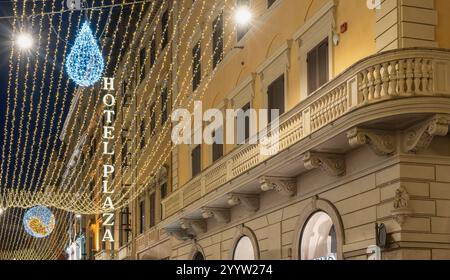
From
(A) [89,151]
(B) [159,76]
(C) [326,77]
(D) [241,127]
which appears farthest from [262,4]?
(A) [89,151]

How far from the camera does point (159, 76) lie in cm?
3700

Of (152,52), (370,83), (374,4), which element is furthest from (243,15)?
(152,52)

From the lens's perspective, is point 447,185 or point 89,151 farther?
point 89,151

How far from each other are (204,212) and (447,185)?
37.6ft

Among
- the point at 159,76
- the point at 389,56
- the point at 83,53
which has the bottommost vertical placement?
the point at 389,56

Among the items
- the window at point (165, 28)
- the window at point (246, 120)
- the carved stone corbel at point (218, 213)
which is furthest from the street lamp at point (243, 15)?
the window at point (165, 28)

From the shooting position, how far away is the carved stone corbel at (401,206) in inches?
570

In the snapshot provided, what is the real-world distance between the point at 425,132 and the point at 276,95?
26.4 ft

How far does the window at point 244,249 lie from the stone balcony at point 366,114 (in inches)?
139

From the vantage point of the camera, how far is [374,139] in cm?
1484

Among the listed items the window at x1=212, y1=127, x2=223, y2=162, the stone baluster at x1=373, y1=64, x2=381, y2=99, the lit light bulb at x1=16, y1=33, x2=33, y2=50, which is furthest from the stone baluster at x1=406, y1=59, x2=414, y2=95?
the window at x1=212, y1=127, x2=223, y2=162

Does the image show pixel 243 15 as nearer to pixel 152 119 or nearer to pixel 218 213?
pixel 218 213
